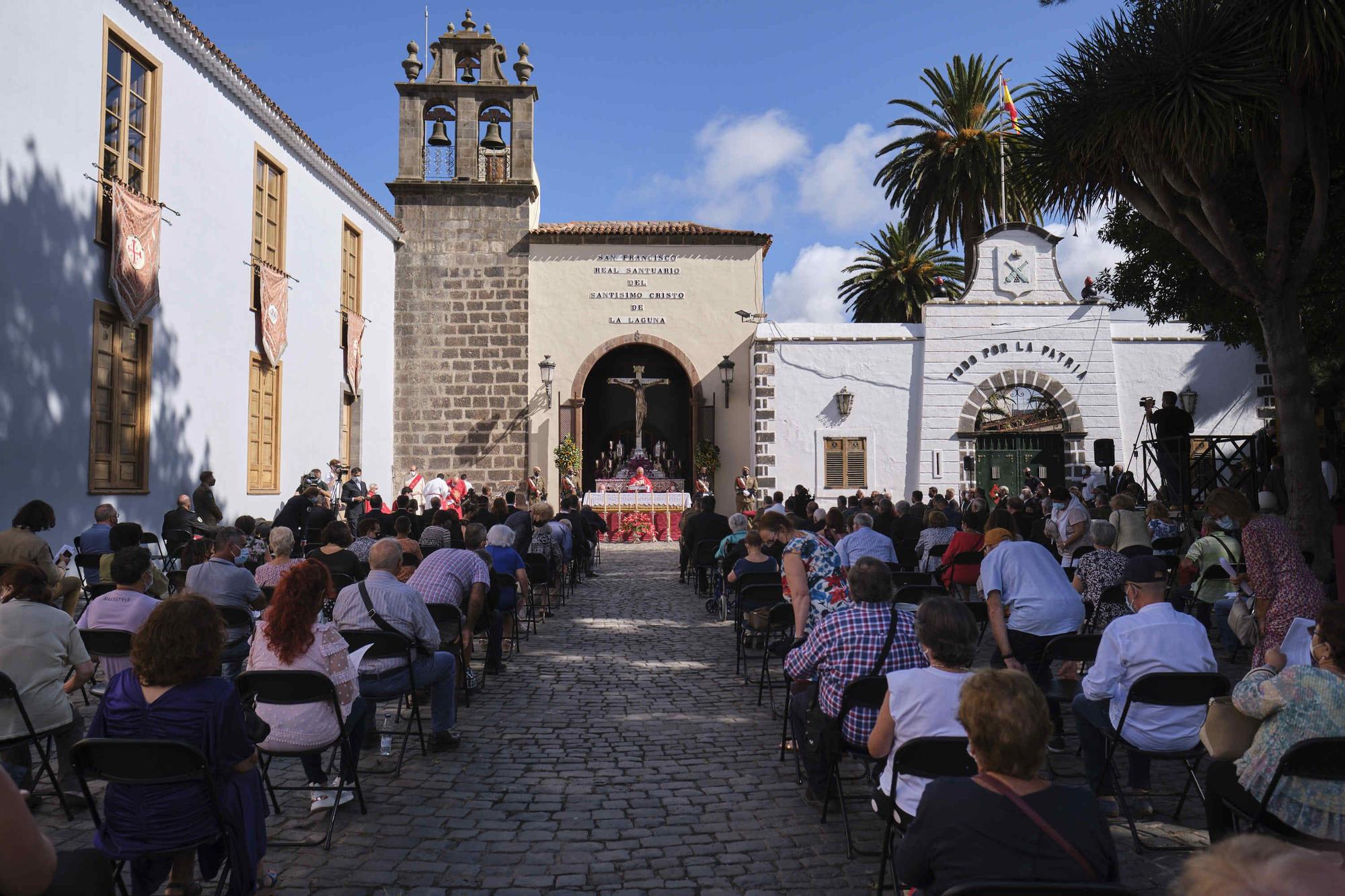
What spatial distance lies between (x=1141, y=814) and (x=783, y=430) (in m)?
16.6

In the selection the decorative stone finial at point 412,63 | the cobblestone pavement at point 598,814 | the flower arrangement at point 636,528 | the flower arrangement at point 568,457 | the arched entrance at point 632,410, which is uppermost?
the decorative stone finial at point 412,63

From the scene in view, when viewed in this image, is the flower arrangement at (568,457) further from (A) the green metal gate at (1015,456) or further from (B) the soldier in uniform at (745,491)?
(A) the green metal gate at (1015,456)

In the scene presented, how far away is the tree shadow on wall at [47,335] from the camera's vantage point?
10281mm

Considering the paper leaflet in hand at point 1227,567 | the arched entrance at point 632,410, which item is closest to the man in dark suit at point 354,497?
the arched entrance at point 632,410

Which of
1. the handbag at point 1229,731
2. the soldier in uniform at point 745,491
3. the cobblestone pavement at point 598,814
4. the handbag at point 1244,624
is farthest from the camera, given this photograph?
the soldier in uniform at point 745,491

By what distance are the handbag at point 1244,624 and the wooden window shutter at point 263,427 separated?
13739mm

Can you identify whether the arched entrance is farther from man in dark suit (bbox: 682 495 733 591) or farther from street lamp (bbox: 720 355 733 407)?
man in dark suit (bbox: 682 495 733 591)

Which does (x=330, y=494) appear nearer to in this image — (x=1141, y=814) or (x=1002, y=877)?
(x=1141, y=814)

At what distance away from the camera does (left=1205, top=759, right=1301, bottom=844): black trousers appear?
3.30 m

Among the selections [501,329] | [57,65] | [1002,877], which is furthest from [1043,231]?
[1002,877]

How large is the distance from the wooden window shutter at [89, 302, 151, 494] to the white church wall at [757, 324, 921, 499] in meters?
12.3

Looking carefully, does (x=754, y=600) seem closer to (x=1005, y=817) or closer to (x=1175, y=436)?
(x=1005, y=817)

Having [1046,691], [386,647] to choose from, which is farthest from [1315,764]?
[386,647]

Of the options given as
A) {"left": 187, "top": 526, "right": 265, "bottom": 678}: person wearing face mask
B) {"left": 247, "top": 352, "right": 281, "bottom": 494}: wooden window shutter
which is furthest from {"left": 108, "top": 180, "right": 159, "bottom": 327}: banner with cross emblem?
{"left": 187, "top": 526, "right": 265, "bottom": 678}: person wearing face mask
